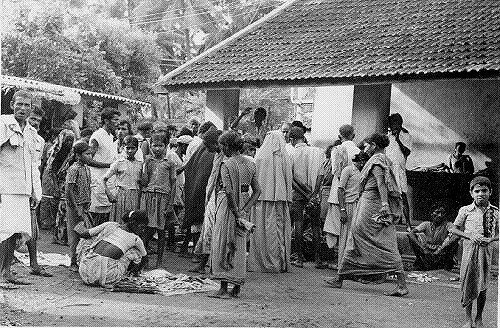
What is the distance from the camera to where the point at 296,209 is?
9.45 metres

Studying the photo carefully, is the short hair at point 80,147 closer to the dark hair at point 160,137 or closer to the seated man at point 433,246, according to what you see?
the dark hair at point 160,137

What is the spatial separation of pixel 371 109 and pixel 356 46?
1.12m

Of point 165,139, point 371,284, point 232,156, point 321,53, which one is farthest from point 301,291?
point 321,53

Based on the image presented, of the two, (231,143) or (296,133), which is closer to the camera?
(231,143)

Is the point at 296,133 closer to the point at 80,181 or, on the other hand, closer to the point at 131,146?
the point at 131,146

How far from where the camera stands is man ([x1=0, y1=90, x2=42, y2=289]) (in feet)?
21.7

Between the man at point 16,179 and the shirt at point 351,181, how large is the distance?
3.23m

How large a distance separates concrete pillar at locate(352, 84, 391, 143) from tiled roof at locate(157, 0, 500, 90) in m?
0.46

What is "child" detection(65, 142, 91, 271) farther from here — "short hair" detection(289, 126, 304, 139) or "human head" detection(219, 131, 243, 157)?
"short hair" detection(289, 126, 304, 139)

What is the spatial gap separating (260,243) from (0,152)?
3.30 m

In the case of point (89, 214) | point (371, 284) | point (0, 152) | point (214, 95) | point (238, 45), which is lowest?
point (371, 284)

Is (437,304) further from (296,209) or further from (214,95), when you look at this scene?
(214,95)

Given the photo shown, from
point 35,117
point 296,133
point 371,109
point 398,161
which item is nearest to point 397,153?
point 398,161

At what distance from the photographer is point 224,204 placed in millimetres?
6891
